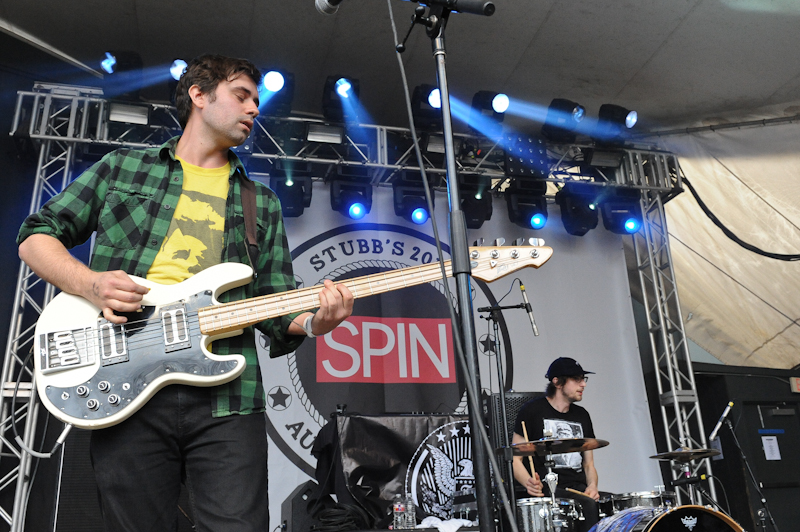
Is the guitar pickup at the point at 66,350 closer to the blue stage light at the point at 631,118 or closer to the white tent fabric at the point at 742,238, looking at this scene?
the blue stage light at the point at 631,118

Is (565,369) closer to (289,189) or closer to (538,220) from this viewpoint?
(538,220)

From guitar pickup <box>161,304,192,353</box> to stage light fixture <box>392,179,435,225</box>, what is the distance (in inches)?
191

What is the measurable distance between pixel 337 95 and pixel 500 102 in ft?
5.35

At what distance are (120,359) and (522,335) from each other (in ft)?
16.9

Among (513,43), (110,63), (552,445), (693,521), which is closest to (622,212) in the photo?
(513,43)

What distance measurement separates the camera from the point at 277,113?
6094 millimetres

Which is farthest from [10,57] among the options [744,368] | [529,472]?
[744,368]

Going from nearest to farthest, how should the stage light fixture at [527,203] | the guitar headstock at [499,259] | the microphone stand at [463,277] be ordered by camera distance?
the microphone stand at [463,277]
the guitar headstock at [499,259]
the stage light fixture at [527,203]

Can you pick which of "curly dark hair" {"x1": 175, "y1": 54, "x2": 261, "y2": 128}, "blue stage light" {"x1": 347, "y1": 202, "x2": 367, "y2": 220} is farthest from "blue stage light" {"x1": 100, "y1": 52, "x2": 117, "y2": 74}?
"curly dark hair" {"x1": 175, "y1": 54, "x2": 261, "y2": 128}

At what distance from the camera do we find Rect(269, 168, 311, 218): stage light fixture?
623 cm

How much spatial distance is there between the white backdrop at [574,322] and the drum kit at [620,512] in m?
1.99

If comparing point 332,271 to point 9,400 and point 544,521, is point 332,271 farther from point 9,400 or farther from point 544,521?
point 544,521

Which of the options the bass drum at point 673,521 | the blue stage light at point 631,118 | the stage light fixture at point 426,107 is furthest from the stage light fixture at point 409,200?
the bass drum at point 673,521

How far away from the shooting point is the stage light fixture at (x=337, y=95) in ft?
20.2
